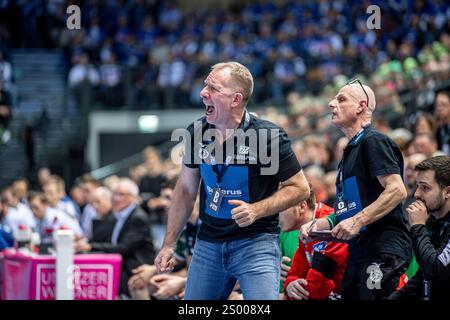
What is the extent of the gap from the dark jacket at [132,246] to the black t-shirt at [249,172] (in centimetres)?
344

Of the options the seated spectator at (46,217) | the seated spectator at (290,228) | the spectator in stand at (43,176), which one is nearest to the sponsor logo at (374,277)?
the seated spectator at (290,228)

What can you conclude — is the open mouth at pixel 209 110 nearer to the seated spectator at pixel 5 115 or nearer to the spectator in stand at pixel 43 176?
the spectator in stand at pixel 43 176

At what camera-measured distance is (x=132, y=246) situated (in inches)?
344

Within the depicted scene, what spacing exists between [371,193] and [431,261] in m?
0.59

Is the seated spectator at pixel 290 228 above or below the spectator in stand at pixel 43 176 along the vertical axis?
above

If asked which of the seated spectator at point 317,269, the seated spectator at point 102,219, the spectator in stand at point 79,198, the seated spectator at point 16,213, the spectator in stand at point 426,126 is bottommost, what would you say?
the spectator in stand at point 79,198

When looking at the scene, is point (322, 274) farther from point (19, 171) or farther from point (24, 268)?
point (19, 171)

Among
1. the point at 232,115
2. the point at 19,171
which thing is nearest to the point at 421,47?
the point at 19,171

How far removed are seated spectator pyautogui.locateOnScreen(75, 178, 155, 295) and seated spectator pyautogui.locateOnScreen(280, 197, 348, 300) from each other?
2.89 m

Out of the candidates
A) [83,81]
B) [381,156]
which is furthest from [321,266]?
[83,81]

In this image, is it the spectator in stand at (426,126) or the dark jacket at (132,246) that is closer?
the dark jacket at (132,246)

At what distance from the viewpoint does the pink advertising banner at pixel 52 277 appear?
23.7ft

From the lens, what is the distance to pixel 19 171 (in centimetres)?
1852

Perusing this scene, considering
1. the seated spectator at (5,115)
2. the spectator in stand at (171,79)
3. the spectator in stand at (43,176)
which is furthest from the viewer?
the spectator in stand at (171,79)
